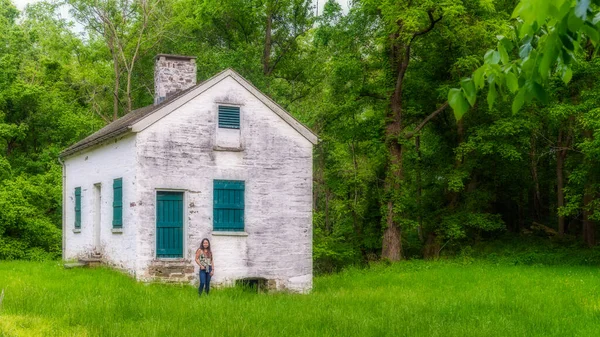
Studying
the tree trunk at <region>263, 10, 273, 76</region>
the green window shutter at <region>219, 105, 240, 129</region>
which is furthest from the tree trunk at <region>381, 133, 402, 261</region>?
the tree trunk at <region>263, 10, 273, 76</region>

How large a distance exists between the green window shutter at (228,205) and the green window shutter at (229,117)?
1.68 metres

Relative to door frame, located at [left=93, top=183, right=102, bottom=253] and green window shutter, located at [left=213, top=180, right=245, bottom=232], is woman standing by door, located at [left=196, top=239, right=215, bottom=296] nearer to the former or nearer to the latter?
green window shutter, located at [left=213, top=180, right=245, bottom=232]

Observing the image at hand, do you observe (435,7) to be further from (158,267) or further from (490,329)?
(490,329)

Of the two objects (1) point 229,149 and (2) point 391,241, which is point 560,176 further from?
(1) point 229,149

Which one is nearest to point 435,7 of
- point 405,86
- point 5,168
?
point 405,86

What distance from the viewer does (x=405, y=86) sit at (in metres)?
34.4

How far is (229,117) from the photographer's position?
2331 cm

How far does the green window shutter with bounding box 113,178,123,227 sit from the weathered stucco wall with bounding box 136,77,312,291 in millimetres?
1440

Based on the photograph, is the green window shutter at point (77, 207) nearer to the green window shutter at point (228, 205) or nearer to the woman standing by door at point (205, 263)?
the green window shutter at point (228, 205)

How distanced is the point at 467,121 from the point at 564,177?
7647 mm

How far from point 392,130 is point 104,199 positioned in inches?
517

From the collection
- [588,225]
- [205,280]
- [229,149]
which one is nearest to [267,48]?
[588,225]

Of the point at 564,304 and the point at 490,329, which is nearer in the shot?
the point at 490,329

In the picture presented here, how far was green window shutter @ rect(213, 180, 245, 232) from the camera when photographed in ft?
75.2
